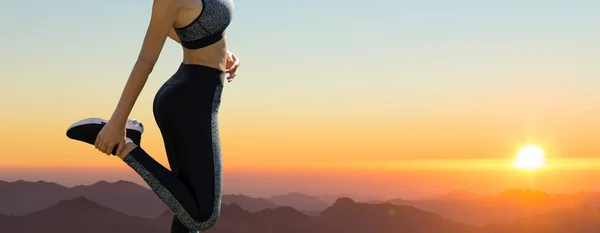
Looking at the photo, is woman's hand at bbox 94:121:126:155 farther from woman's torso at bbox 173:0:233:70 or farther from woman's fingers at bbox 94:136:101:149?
woman's torso at bbox 173:0:233:70

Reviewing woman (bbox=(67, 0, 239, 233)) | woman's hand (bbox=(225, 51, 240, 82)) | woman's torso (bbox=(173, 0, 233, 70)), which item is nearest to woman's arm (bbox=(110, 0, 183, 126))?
woman (bbox=(67, 0, 239, 233))

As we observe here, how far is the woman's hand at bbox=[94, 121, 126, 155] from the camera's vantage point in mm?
5578

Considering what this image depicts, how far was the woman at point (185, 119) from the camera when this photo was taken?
5434mm

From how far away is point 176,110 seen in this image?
18.2 feet

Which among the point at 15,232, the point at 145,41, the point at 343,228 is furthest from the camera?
the point at 343,228

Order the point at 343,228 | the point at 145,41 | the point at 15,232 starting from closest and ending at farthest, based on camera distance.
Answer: the point at 145,41 < the point at 15,232 < the point at 343,228

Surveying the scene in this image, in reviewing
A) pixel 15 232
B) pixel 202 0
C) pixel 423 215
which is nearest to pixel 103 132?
pixel 202 0

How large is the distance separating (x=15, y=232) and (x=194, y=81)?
3080 cm

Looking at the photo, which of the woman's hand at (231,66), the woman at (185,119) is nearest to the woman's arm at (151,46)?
the woman at (185,119)

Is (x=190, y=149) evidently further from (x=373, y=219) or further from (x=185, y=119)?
(x=373, y=219)

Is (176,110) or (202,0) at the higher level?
(202,0)

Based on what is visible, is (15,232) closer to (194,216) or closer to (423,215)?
(423,215)

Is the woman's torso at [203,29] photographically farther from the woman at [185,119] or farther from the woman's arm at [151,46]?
the woman's arm at [151,46]

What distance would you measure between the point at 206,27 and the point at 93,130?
1.18 metres
